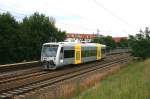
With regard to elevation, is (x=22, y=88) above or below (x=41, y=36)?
below

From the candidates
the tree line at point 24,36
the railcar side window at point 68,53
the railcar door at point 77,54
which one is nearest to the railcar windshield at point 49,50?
the railcar side window at point 68,53

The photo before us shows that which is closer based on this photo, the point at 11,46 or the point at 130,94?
the point at 130,94

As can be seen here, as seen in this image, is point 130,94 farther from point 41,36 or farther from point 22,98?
point 41,36

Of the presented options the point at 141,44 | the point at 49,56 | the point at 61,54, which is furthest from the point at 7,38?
the point at 141,44

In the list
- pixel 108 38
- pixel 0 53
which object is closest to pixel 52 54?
pixel 0 53

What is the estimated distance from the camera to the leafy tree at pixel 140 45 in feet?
151

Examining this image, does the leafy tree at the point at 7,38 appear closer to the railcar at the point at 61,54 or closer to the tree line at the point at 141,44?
the railcar at the point at 61,54

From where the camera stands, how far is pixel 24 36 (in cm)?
4459

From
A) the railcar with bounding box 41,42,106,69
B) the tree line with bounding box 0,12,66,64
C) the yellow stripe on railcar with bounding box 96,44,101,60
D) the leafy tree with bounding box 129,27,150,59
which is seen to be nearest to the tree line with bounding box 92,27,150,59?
the leafy tree with bounding box 129,27,150,59

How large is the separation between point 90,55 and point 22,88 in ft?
81.1

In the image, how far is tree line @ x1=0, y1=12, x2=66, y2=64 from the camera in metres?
40.3

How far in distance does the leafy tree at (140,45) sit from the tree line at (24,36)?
1230cm

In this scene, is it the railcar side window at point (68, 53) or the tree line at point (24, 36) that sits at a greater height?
the tree line at point (24, 36)

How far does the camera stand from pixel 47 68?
1264 inches
